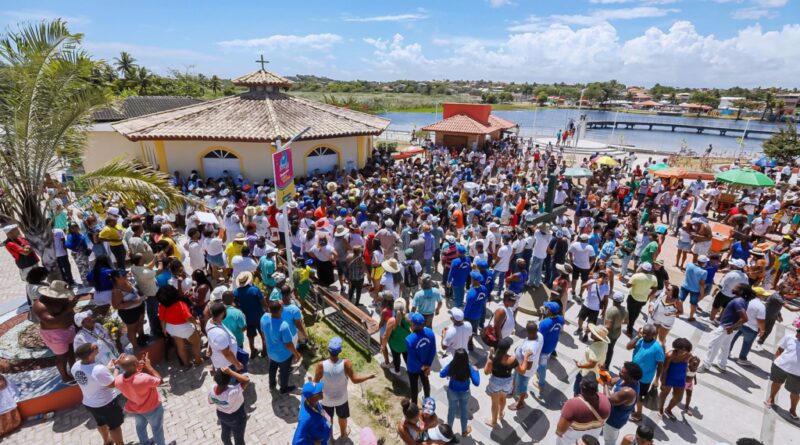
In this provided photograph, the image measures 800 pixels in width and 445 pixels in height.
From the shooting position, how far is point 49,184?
11.5 m

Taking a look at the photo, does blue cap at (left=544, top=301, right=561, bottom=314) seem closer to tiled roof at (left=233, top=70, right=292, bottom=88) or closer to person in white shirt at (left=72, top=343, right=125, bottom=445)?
person in white shirt at (left=72, top=343, right=125, bottom=445)

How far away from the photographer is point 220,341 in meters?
4.48

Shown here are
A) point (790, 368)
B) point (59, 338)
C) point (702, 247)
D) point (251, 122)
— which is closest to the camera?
point (59, 338)

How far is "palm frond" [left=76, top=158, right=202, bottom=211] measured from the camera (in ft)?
19.9

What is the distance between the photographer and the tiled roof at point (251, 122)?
14.4 meters

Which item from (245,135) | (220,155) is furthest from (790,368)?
(220,155)

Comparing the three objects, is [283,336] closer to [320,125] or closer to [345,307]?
[345,307]

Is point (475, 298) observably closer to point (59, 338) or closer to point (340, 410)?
point (340, 410)

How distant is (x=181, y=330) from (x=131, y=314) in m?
0.86

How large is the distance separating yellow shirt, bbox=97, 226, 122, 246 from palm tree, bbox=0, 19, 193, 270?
1.28 meters

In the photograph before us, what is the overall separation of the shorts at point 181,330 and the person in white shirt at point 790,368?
26.9ft

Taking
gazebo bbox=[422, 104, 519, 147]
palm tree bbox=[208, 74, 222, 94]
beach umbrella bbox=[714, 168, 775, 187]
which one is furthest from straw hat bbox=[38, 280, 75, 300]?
palm tree bbox=[208, 74, 222, 94]

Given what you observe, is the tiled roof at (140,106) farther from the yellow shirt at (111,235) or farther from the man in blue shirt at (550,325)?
the man in blue shirt at (550,325)

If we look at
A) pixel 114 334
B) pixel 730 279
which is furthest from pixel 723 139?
pixel 114 334
